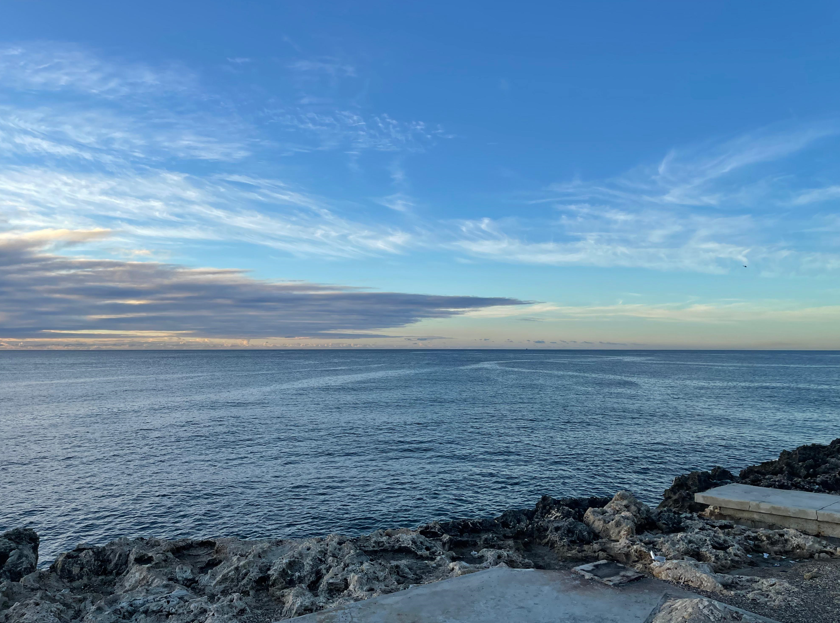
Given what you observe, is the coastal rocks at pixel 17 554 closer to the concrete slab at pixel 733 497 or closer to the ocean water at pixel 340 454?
the ocean water at pixel 340 454

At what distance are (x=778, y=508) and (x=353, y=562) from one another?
550 inches

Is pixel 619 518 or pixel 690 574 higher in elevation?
pixel 690 574

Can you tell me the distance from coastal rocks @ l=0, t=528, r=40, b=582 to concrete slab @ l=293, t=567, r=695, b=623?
11187 millimetres

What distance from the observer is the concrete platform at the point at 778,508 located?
655 inches

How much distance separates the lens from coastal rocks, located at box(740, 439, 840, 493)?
2383 cm

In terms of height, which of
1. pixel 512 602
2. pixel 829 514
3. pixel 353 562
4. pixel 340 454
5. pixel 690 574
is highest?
pixel 829 514

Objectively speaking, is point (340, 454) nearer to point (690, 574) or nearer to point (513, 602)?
point (690, 574)

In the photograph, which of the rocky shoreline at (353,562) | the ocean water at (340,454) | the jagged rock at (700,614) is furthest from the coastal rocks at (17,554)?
the jagged rock at (700,614)

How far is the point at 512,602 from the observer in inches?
415

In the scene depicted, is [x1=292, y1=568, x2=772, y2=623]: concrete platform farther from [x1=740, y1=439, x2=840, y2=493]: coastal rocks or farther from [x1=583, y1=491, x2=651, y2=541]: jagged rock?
[x1=740, y1=439, x2=840, y2=493]: coastal rocks

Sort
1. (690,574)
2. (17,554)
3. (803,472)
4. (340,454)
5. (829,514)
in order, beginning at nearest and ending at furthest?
(690,574) → (17,554) → (829,514) → (803,472) → (340,454)

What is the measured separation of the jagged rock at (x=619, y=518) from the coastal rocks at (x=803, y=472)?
8411mm

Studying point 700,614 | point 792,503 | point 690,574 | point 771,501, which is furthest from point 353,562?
point 792,503

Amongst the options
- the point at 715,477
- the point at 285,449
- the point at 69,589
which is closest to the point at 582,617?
the point at 69,589
